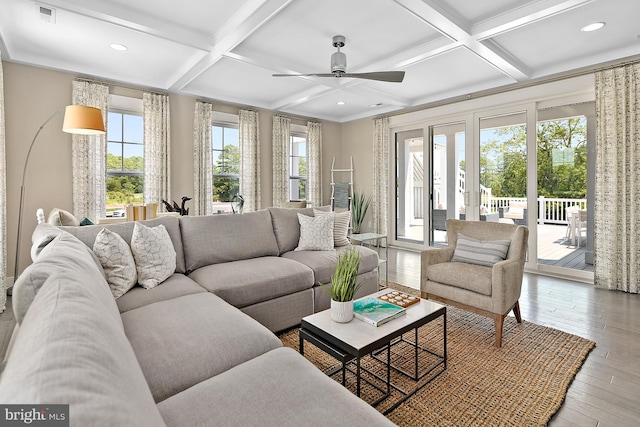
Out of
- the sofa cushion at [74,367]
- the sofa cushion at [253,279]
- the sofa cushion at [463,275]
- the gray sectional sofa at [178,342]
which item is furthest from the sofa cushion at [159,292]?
the sofa cushion at [463,275]

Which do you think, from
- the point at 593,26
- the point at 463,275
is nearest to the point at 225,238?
the point at 463,275

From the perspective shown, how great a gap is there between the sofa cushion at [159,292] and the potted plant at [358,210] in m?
4.81

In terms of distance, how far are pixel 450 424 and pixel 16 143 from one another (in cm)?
528

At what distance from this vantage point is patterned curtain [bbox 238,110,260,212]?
578cm

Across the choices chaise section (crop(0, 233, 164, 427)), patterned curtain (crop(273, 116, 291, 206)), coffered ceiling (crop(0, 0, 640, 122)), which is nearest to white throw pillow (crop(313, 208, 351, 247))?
coffered ceiling (crop(0, 0, 640, 122))

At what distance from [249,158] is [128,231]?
3.59 meters

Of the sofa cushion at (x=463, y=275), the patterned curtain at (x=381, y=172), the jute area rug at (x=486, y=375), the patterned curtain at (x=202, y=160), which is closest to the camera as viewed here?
the jute area rug at (x=486, y=375)

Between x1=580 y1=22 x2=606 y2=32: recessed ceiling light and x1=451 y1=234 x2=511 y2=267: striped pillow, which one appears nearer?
x1=451 y1=234 x2=511 y2=267: striped pillow

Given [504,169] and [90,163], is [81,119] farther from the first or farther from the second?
[504,169]

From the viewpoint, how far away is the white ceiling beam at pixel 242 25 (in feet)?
8.90

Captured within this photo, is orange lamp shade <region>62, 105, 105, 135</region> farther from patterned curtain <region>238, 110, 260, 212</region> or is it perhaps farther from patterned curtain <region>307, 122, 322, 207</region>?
patterned curtain <region>307, 122, 322, 207</region>

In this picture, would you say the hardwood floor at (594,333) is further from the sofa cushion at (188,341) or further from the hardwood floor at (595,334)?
the sofa cushion at (188,341)

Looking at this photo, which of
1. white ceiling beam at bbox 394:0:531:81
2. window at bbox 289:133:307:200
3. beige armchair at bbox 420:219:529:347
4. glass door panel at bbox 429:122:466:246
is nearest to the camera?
beige armchair at bbox 420:219:529:347

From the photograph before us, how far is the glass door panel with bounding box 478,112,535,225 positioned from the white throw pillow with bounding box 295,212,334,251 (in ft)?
9.95
